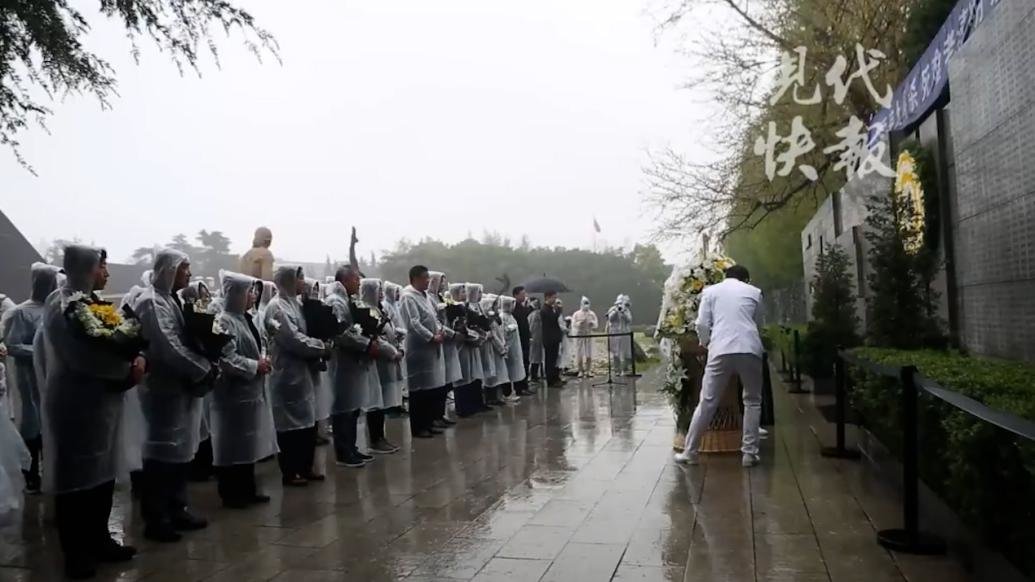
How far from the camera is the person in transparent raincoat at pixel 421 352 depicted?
9719 mm

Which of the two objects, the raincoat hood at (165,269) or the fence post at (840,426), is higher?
the raincoat hood at (165,269)

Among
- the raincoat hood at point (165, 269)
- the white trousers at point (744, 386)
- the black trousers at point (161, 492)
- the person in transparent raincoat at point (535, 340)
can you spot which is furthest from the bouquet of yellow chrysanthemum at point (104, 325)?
the person in transparent raincoat at point (535, 340)

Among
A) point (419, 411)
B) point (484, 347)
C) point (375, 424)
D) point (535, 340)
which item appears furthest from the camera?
point (535, 340)

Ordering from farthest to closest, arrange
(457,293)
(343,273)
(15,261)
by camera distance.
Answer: (457,293) → (15,261) → (343,273)

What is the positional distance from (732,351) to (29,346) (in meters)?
6.10

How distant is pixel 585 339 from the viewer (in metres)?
19.1

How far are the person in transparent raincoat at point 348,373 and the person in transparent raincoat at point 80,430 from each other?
9.76ft

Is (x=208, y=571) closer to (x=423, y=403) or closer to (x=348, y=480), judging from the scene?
(x=348, y=480)

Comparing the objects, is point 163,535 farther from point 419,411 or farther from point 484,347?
point 484,347

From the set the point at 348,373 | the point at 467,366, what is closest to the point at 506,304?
the point at 467,366

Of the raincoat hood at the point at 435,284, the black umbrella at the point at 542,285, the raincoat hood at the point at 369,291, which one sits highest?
the black umbrella at the point at 542,285

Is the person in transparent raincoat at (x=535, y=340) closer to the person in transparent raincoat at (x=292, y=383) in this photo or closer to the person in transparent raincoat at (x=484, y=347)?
the person in transparent raincoat at (x=484, y=347)

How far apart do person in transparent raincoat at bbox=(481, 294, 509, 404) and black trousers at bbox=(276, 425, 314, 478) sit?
5.22m

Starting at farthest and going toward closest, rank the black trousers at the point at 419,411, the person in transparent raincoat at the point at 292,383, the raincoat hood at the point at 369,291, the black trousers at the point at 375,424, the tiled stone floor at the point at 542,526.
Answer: the black trousers at the point at 419,411 < the black trousers at the point at 375,424 < the raincoat hood at the point at 369,291 < the person in transparent raincoat at the point at 292,383 < the tiled stone floor at the point at 542,526
